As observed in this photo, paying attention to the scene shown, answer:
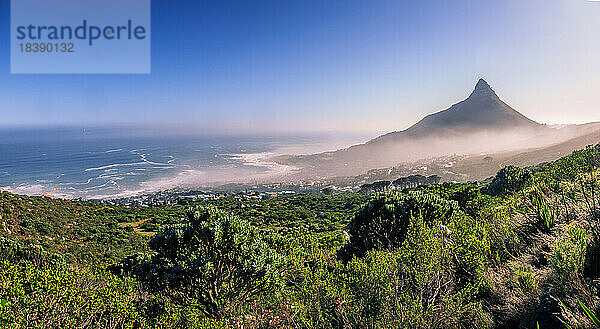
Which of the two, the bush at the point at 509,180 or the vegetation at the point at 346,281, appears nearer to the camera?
the vegetation at the point at 346,281

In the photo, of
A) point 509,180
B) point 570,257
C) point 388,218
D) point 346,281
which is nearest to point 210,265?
point 346,281

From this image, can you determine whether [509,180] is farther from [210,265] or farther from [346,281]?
[210,265]

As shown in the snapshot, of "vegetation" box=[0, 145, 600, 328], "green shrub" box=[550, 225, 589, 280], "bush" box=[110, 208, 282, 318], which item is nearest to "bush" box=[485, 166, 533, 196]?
"vegetation" box=[0, 145, 600, 328]

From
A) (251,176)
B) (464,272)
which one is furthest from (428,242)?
(251,176)

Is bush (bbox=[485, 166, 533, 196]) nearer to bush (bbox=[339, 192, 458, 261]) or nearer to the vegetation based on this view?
bush (bbox=[339, 192, 458, 261])

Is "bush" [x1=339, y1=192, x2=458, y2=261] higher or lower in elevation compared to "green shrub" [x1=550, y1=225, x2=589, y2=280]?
lower

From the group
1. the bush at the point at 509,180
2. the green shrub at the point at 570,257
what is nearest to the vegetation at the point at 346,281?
the green shrub at the point at 570,257

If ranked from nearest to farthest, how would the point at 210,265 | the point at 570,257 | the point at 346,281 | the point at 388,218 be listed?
1. the point at 570,257
2. the point at 346,281
3. the point at 210,265
4. the point at 388,218

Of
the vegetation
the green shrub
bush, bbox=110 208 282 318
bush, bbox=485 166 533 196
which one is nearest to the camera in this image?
the green shrub

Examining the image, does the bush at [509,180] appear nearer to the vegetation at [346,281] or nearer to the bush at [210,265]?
the vegetation at [346,281]

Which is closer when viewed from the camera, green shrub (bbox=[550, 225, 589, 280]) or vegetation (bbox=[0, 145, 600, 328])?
green shrub (bbox=[550, 225, 589, 280])

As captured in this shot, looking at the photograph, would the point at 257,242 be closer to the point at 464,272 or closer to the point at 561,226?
the point at 464,272
